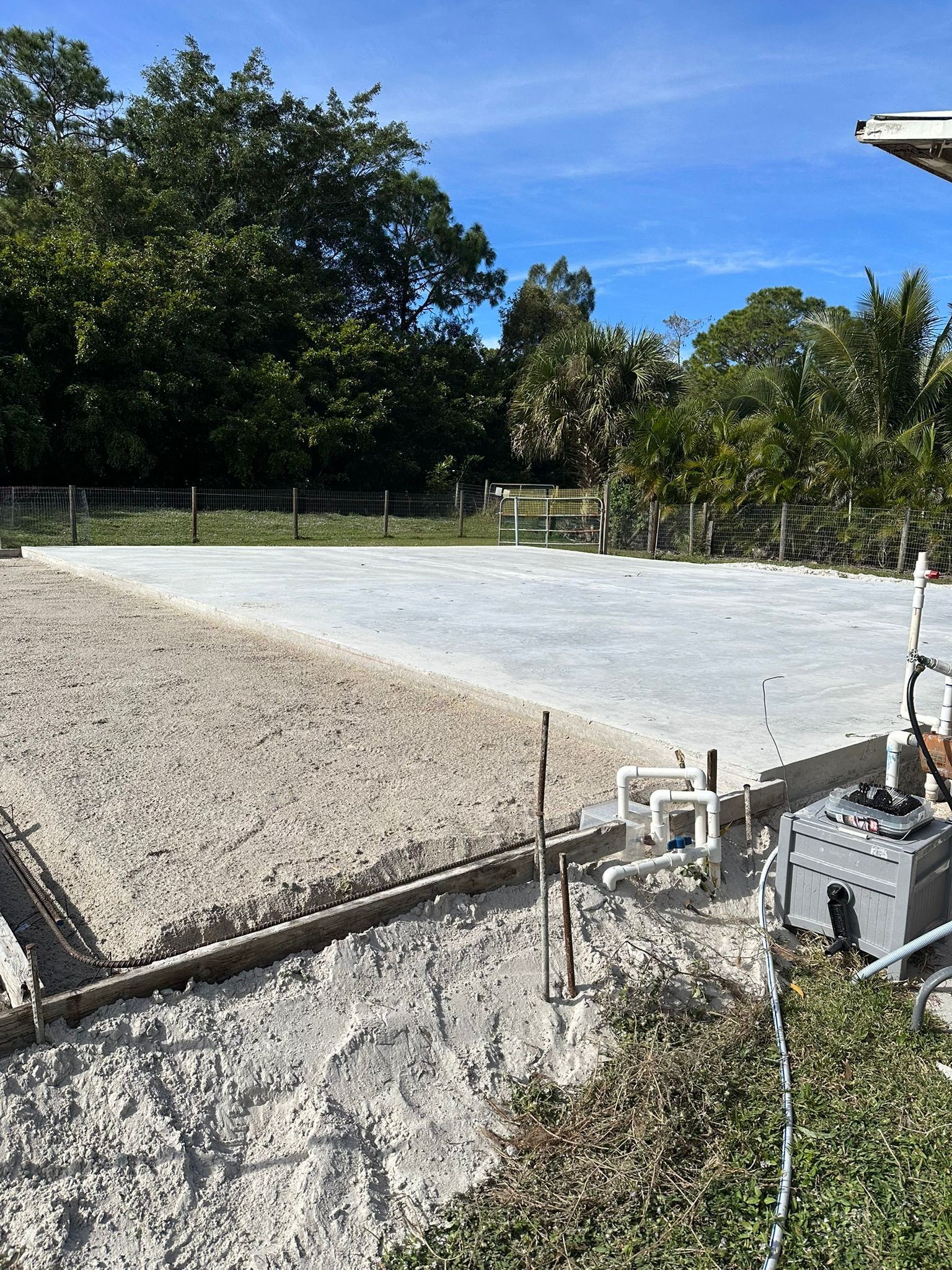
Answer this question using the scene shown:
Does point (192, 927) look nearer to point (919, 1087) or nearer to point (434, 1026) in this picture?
point (434, 1026)

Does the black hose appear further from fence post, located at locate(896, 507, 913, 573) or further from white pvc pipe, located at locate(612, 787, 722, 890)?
fence post, located at locate(896, 507, 913, 573)

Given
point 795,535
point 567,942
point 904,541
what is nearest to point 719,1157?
point 567,942

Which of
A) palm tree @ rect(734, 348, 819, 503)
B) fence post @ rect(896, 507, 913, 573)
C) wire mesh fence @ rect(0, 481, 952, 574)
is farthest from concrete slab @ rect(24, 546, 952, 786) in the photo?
palm tree @ rect(734, 348, 819, 503)

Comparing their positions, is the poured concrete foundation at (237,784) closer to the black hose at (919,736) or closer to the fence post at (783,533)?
the black hose at (919,736)

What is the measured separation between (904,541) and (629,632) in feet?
28.4

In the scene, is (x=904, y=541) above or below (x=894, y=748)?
above

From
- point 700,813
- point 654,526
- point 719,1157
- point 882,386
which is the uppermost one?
point 882,386

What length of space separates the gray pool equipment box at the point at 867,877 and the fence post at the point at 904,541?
12.2 metres

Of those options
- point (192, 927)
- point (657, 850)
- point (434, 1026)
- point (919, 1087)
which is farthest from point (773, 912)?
point (192, 927)

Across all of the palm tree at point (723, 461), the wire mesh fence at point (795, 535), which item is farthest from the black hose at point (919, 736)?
the palm tree at point (723, 461)

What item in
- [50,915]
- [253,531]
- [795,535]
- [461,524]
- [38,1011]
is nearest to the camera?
[38,1011]

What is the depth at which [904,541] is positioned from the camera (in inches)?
564

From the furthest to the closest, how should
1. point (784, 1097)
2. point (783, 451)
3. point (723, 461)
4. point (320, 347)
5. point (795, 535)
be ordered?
point (320, 347) → point (723, 461) → point (783, 451) → point (795, 535) → point (784, 1097)

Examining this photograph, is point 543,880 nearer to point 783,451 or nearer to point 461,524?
point 783,451
